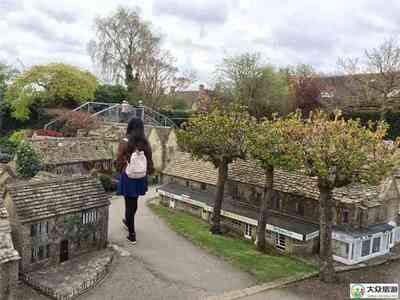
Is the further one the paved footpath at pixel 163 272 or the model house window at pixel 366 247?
the model house window at pixel 366 247

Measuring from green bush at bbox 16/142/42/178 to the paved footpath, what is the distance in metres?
9.10

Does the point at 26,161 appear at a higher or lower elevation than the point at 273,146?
lower

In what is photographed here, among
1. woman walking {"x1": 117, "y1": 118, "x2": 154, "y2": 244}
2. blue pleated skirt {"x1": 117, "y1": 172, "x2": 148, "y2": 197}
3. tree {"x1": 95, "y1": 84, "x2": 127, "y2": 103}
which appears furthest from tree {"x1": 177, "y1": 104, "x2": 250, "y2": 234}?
tree {"x1": 95, "y1": 84, "x2": 127, "y2": 103}

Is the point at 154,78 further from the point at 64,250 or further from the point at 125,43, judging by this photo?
the point at 64,250

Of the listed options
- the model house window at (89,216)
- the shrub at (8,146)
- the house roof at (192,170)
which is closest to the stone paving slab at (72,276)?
the model house window at (89,216)

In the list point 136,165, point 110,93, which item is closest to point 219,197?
point 136,165

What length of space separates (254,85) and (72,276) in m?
38.7

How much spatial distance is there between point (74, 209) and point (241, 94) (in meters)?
35.9

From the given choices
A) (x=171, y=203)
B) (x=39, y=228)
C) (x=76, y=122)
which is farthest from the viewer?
(x=76, y=122)

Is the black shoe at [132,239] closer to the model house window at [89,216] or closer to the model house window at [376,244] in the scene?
the model house window at [89,216]

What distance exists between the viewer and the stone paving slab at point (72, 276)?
530 inches

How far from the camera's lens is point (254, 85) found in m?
48.8

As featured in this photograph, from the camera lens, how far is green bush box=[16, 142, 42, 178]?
25.9m

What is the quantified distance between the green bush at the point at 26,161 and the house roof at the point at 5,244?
13887mm
